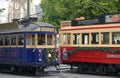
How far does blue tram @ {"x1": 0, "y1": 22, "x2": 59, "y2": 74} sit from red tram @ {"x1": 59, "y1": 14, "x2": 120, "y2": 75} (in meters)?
1.81

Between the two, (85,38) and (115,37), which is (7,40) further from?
(115,37)

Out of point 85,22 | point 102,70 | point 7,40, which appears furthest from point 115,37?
point 7,40

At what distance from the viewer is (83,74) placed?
23500 mm

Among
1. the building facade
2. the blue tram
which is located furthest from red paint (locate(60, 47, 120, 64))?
the building facade

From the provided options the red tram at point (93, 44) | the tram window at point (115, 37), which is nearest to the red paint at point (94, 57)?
the red tram at point (93, 44)

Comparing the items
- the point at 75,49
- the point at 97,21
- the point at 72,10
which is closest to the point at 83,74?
the point at 75,49

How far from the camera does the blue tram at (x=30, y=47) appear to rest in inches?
863

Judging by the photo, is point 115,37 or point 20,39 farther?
point 20,39

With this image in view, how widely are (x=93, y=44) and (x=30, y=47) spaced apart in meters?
3.62

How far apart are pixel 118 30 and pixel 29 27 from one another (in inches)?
190

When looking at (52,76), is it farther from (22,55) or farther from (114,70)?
(114,70)

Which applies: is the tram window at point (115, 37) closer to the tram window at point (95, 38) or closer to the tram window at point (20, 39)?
the tram window at point (95, 38)

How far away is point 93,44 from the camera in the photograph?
2308 cm

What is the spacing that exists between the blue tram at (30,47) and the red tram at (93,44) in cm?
181
